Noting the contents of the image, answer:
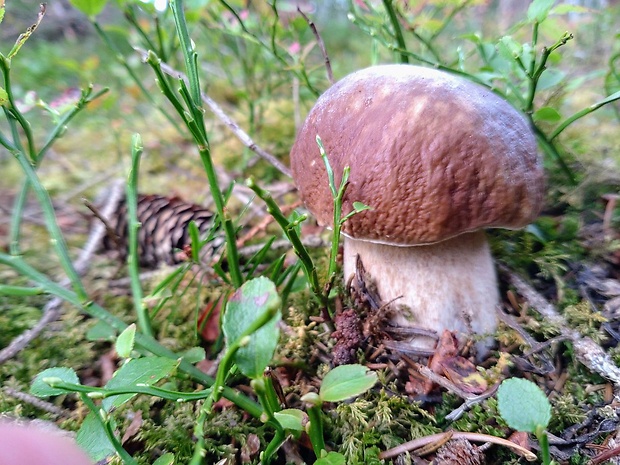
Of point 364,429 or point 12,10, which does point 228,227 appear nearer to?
point 364,429

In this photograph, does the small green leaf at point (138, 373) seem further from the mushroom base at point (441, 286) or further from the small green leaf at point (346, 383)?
the mushroom base at point (441, 286)

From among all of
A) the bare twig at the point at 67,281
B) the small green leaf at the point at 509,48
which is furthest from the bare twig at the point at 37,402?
the small green leaf at the point at 509,48

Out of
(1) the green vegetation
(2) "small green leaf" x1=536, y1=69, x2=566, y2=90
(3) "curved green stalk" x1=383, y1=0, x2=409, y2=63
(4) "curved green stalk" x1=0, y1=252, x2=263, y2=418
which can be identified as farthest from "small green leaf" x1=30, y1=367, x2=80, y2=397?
Answer: (2) "small green leaf" x1=536, y1=69, x2=566, y2=90

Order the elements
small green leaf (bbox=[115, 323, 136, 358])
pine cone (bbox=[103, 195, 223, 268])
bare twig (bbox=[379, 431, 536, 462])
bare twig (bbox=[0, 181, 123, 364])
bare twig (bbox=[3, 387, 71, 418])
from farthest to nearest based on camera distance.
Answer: pine cone (bbox=[103, 195, 223, 268])
bare twig (bbox=[0, 181, 123, 364])
bare twig (bbox=[3, 387, 71, 418])
bare twig (bbox=[379, 431, 536, 462])
small green leaf (bbox=[115, 323, 136, 358])

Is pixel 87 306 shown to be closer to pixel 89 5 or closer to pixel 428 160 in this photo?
pixel 428 160

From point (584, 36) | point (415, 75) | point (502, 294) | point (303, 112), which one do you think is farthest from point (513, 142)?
point (584, 36)

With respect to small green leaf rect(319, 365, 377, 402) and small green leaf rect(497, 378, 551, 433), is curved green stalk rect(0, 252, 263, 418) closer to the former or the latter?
small green leaf rect(319, 365, 377, 402)

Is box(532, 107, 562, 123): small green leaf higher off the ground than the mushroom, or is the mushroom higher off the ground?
box(532, 107, 562, 123): small green leaf

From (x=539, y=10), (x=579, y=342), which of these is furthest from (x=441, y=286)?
(x=539, y=10)
